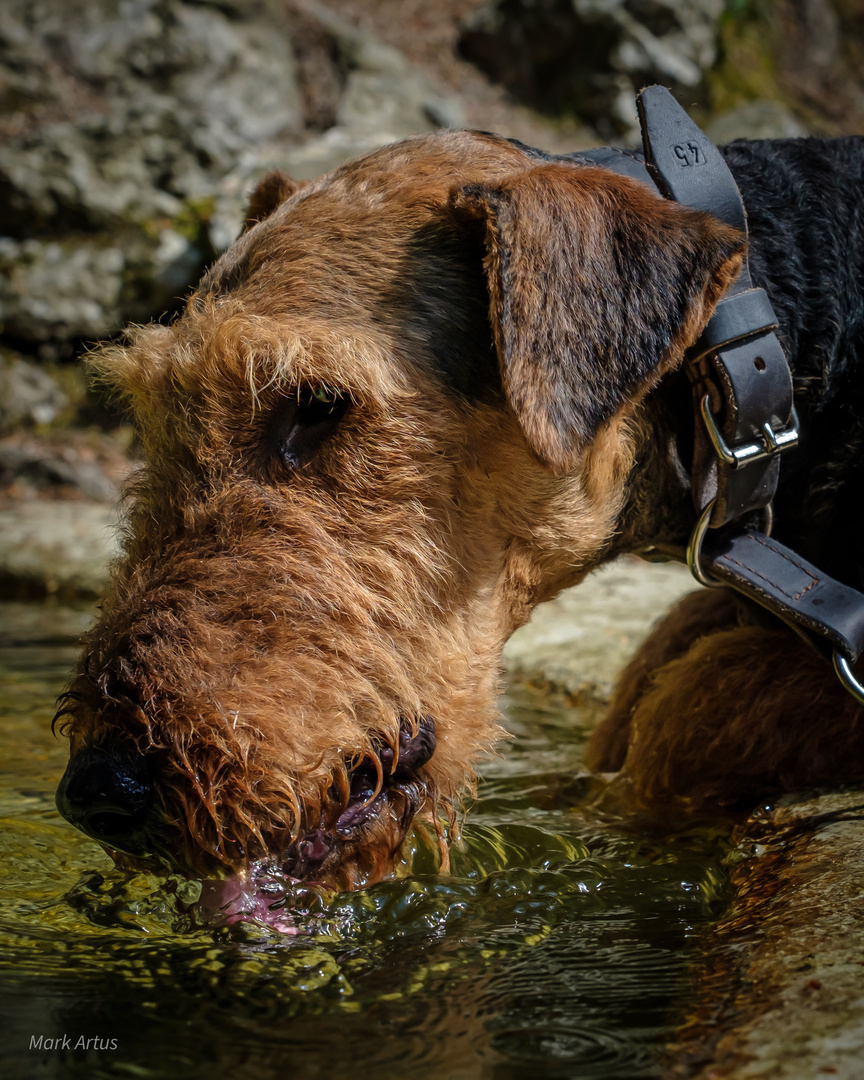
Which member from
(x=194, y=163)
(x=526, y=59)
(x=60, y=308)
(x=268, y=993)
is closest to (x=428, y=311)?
(x=268, y=993)

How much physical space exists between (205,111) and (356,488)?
1021 centimetres

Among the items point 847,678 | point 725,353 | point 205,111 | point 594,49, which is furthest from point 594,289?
point 594,49

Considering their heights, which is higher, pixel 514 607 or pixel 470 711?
pixel 514 607

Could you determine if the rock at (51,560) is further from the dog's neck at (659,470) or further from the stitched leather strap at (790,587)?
the stitched leather strap at (790,587)

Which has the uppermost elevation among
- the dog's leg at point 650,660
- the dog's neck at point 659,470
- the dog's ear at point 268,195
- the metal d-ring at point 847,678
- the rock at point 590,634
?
the dog's ear at point 268,195

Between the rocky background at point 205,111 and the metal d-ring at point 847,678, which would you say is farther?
the rocky background at point 205,111

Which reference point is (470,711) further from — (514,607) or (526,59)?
(526,59)

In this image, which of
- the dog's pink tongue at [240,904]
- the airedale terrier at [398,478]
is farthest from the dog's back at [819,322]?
the dog's pink tongue at [240,904]

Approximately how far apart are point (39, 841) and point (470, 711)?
4.21ft

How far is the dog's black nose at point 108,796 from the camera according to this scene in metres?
2.19

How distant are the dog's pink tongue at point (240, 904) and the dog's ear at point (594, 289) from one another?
1191 millimetres

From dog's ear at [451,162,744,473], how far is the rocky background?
174 inches

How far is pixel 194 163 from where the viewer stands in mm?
10578

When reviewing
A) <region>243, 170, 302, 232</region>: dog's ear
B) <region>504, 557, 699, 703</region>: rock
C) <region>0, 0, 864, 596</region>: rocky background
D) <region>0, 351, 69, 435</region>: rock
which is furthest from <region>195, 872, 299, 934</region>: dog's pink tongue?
<region>0, 351, 69, 435</region>: rock
